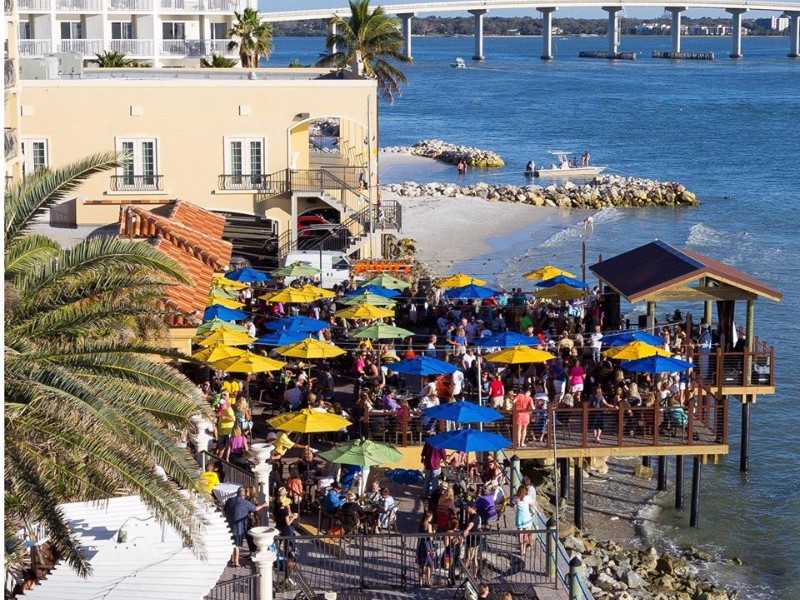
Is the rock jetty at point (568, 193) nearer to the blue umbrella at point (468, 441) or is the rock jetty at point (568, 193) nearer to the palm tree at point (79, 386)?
the blue umbrella at point (468, 441)

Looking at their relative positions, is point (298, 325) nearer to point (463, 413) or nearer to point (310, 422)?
point (310, 422)

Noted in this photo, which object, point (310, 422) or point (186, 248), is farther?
point (186, 248)

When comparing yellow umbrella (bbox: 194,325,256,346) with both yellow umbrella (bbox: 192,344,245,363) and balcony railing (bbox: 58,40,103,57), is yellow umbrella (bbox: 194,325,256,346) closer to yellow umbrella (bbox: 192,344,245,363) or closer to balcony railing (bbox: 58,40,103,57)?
yellow umbrella (bbox: 192,344,245,363)

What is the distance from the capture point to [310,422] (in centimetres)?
2128

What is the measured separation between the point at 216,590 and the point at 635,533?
469 inches

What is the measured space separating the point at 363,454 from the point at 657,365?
23.6 feet

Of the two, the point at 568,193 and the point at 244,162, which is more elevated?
the point at 244,162

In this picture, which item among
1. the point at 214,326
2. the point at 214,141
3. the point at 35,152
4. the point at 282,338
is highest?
the point at 214,141

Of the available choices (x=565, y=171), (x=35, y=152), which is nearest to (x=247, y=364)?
(x=35, y=152)

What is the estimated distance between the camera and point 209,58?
69750mm

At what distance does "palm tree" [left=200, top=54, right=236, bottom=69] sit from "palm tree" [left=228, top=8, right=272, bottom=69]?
0.87m

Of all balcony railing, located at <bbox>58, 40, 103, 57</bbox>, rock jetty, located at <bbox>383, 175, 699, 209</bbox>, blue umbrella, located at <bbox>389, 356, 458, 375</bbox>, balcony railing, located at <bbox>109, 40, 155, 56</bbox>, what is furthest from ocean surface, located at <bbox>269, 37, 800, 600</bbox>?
balcony railing, located at <bbox>58, 40, 103, 57</bbox>

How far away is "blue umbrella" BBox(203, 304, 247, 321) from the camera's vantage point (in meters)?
27.5

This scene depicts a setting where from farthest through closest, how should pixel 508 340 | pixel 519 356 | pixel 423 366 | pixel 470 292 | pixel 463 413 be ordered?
pixel 470 292
pixel 508 340
pixel 519 356
pixel 423 366
pixel 463 413
